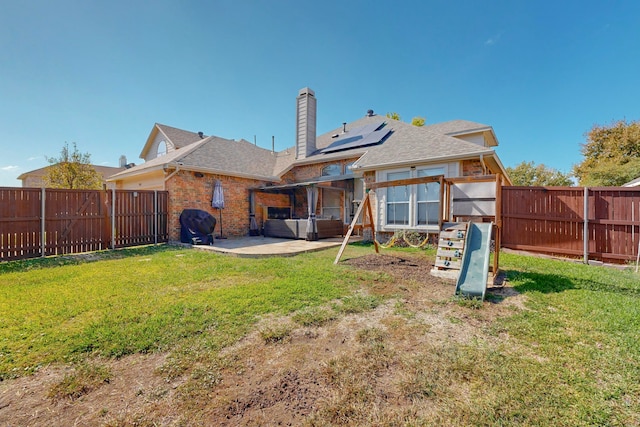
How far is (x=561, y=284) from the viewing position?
4801 mm

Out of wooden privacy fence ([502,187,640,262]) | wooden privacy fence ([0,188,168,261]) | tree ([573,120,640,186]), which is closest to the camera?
wooden privacy fence ([502,187,640,262])

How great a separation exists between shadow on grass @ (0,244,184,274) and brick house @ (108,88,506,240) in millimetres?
1766

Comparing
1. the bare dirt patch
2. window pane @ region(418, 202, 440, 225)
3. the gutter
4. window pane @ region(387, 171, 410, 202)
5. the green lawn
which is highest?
the gutter

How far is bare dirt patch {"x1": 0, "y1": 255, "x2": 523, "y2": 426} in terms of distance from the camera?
181 cm

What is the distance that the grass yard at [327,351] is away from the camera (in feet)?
6.12

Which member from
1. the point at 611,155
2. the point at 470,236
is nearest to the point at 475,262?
the point at 470,236

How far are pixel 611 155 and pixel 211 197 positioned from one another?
102 ft

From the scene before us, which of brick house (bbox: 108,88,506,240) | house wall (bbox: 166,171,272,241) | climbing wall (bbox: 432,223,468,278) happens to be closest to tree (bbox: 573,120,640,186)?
brick house (bbox: 108,88,506,240)

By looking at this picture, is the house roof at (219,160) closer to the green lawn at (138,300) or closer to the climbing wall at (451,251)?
the green lawn at (138,300)

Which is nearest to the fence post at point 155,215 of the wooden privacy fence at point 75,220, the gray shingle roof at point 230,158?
the wooden privacy fence at point 75,220

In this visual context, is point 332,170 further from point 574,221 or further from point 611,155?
point 611,155

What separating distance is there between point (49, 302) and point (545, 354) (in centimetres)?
650

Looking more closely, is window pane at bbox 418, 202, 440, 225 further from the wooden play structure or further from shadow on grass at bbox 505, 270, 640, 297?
shadow on grass at bbox 505, 270, 640, 297

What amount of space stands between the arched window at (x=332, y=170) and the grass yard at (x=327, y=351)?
856 cm
